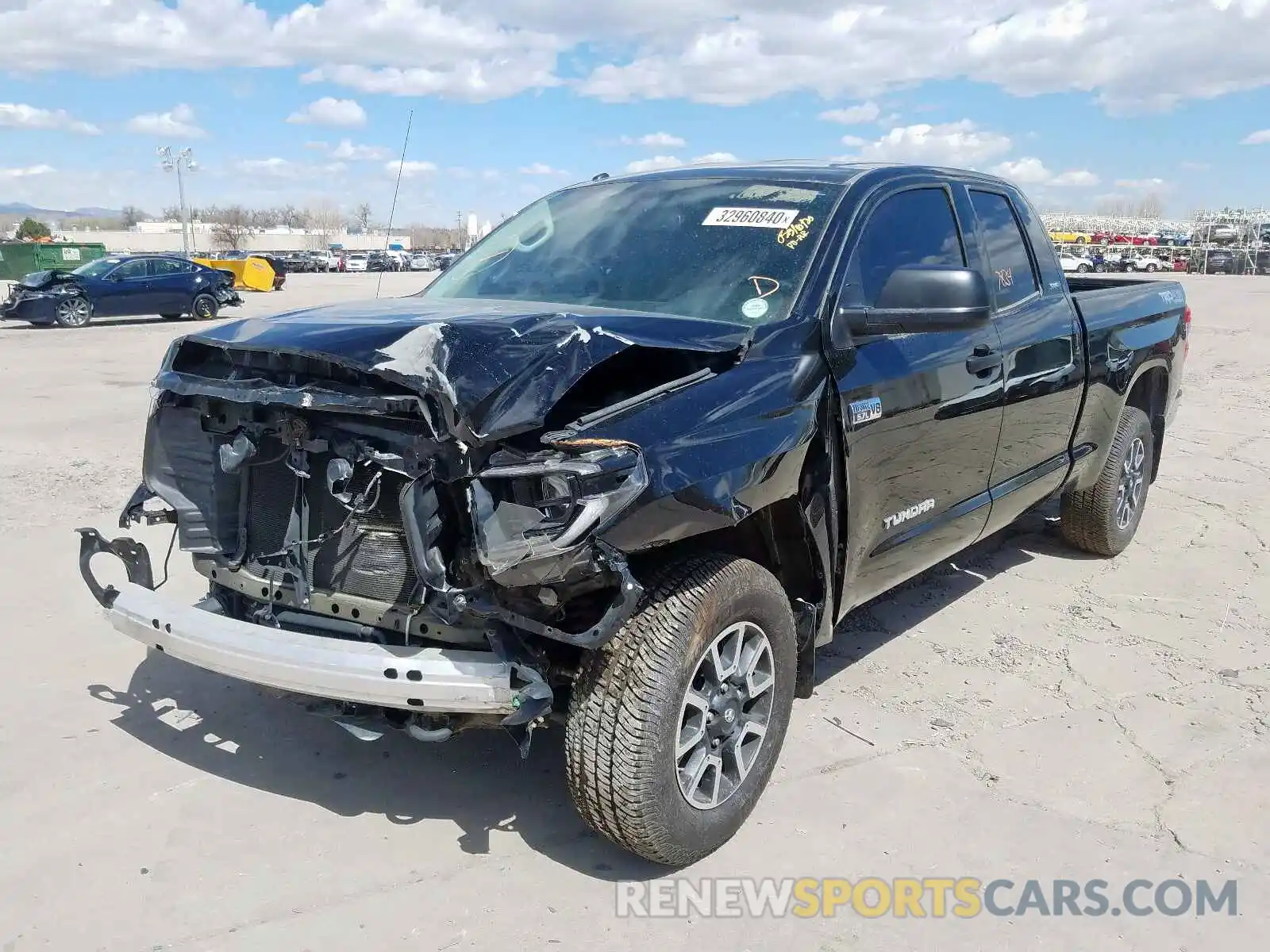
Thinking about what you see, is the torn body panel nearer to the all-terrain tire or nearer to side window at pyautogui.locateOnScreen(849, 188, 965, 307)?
side window at pyautogui.locateOnScreen(849, 188, 965, 307)

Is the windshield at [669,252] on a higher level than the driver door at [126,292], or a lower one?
higher

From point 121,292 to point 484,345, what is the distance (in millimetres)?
21227

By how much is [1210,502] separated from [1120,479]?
1.89 metres

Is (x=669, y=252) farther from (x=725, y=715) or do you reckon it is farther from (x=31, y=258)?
(x=31, y=258)

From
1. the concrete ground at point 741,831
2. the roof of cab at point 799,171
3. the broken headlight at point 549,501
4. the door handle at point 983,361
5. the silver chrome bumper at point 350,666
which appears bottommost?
the concrete ground at point 741,831

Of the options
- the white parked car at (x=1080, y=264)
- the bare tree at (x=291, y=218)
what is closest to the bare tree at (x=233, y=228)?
the bare tree at (x=291, y=218)

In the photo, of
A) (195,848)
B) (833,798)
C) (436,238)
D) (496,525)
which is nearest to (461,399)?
(496,525)

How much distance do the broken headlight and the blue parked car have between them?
20.8 meters

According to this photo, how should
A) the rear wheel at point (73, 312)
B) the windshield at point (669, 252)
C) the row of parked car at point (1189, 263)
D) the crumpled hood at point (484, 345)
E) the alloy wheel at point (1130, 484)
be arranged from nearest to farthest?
the crumpled hood at point (484, 345) < the windshield at point (669, 252) < the alloy wheel at point (1130, 484) < the rear wheel at point (73, 312) < the row of parked car at point (1189, 263)

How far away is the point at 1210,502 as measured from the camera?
24.1 ft

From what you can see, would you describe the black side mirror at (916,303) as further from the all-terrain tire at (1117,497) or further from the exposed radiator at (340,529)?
the all-terrain tire at (1117,497)

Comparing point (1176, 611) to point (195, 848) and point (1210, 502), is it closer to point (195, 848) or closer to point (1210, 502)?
point (1210, 502)

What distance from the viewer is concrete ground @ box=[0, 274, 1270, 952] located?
112 inches

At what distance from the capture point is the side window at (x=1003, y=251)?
4602mm
